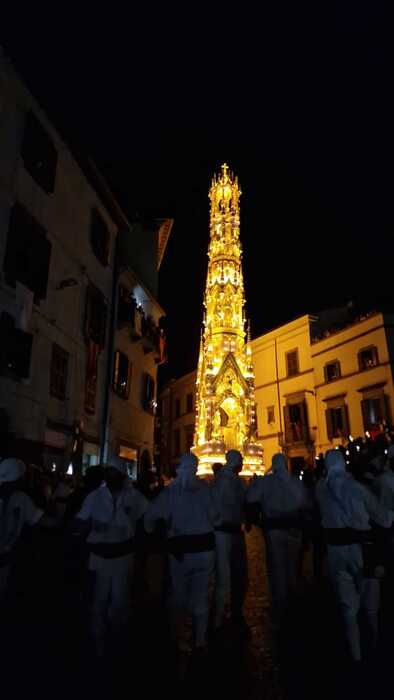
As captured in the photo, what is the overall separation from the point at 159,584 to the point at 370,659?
466 centimetres

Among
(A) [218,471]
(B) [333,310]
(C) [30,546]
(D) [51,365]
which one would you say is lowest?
(C) [30,546]

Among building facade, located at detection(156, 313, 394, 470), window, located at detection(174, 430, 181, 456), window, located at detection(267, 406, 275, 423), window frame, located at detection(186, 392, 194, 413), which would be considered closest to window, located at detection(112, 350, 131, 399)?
building facade, located at detection(156, 313, 394, 470)

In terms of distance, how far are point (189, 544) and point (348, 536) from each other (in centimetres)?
165

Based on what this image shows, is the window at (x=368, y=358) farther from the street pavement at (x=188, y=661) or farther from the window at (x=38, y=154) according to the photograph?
the street pavement at (x=188, y=661)

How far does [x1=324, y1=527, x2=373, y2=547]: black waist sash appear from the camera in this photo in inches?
183

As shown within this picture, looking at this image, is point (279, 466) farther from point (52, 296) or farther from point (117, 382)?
point (117, 382)

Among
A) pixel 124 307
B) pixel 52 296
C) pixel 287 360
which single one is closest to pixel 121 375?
pixel 124 307

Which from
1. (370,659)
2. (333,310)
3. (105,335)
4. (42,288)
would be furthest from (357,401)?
(370,659)

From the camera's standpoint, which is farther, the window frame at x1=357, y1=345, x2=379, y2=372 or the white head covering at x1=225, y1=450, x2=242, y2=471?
the window frame at x1=357, y1=345, x2=379, y2=372

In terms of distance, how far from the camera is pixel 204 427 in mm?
28438

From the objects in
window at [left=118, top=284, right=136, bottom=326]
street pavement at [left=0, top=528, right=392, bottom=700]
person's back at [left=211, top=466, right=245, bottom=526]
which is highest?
window at [left=118, top=284, right=136, bottom=326]

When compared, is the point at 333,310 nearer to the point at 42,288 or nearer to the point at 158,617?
the point at 42,288

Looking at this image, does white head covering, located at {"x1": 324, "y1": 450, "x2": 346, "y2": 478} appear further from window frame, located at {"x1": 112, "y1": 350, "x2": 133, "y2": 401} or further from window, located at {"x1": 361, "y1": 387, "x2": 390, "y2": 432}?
window, located at {"x1": 361, "y1": 387, "x2": 390, "y2": 432}

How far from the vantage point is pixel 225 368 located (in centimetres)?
2975
